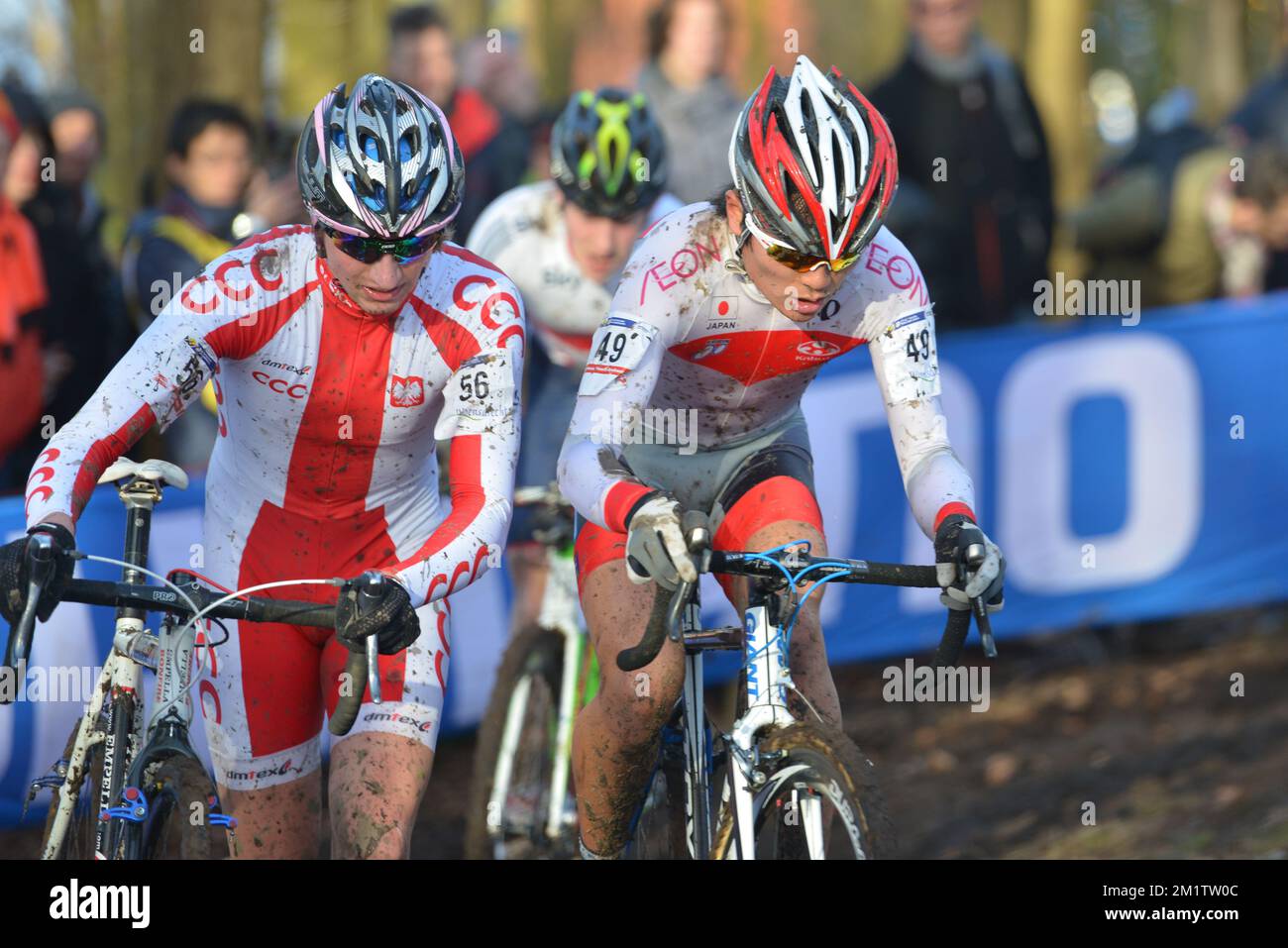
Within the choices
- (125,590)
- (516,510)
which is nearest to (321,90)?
(516,510)

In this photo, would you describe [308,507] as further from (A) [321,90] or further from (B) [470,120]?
(A) [321,90]

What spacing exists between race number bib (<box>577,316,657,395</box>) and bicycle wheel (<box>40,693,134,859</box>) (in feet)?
5.00

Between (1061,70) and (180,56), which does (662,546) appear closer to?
(180,56)

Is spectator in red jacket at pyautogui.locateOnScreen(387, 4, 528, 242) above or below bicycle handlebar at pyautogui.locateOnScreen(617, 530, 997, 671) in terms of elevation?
above

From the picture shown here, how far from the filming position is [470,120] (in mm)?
10430

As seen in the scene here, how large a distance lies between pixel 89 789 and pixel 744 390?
224 centimetres

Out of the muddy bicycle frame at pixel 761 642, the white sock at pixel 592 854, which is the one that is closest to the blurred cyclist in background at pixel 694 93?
the white sock at pixel 592 854

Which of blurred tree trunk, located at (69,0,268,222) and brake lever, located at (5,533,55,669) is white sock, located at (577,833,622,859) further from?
blurred tree trunk, located at (69,0,268,222)

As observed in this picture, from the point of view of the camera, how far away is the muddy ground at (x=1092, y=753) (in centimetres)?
848

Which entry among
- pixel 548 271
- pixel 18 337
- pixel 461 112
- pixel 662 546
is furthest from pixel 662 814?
pixel 461 112

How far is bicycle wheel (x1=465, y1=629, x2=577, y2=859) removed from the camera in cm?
738

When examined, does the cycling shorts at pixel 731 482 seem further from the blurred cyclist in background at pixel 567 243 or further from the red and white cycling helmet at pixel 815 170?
the blurred cyclist in background at pixel 567 243

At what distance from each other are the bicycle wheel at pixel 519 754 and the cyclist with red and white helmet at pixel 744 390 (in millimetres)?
1606

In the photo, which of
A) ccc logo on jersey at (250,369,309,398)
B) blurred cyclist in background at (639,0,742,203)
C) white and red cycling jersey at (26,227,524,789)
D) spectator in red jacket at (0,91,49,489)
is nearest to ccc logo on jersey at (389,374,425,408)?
white and red cycling jersey at (26,227,524,789)
